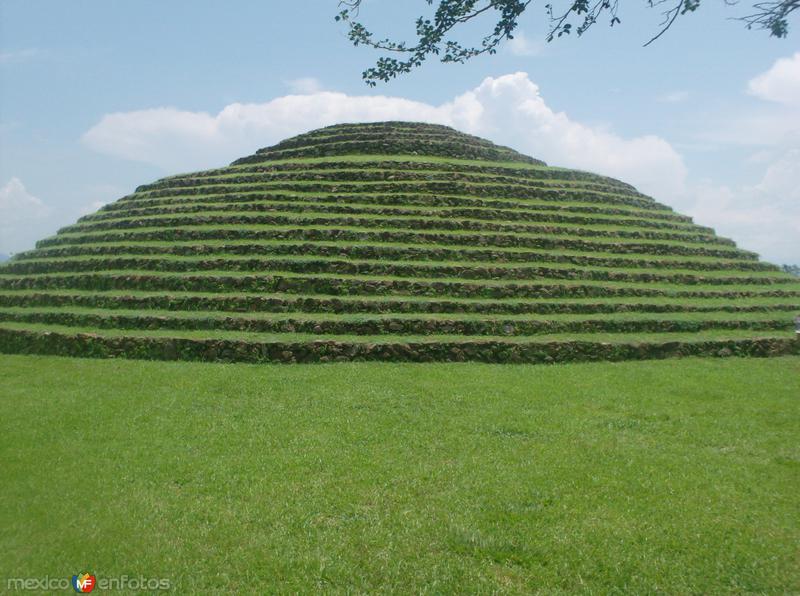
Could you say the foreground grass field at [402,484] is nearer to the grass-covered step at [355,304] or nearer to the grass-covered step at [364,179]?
the grass-covered step at [355,304]

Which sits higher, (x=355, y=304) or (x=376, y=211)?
(x=376, y=211)

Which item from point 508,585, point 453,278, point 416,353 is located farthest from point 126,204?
point 508,585

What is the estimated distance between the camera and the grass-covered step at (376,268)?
14.0 m

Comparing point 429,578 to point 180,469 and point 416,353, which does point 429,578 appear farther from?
point 416,353

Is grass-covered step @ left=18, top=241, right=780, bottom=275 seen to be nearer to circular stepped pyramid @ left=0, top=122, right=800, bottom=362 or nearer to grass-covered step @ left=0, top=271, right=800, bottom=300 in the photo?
circular stepped pyramid @ left=0, top=122, right=800, bottom=362

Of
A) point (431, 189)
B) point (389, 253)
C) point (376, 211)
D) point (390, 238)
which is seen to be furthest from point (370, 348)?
point (431, 189)

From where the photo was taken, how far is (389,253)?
47.7 ft

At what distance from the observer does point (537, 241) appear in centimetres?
1584

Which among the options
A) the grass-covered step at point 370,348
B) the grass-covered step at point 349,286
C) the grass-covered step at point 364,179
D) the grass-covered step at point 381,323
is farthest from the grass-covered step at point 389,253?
the grass-covered step at point 364,179

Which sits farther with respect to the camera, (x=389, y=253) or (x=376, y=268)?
(x=389, y=253)

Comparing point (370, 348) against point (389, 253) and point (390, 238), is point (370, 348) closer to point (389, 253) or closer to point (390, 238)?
point (389, 253)

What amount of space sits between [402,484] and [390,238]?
10224mm

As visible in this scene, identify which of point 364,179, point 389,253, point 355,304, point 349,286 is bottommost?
point 355,304

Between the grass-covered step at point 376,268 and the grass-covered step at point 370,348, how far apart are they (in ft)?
9.16
